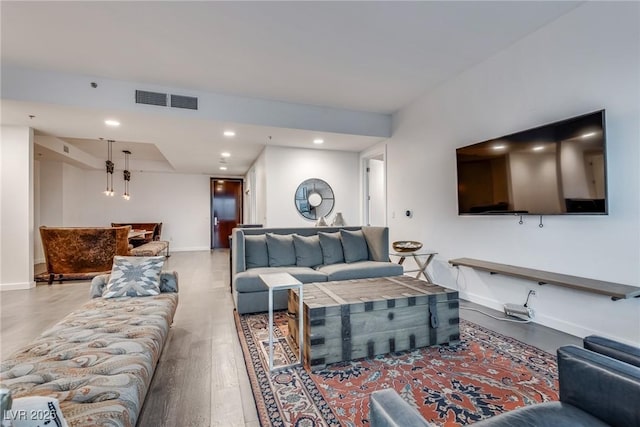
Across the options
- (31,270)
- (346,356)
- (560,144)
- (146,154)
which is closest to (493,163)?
(560,144)

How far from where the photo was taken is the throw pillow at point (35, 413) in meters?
0.73

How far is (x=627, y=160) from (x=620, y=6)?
1213 mm

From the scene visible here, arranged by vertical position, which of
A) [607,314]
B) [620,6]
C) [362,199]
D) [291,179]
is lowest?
[607,314]

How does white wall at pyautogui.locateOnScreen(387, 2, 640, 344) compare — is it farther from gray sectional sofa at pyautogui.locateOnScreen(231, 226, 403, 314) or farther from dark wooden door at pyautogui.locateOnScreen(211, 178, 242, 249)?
dark wooden door at pyautogui.locateOnScreen(211, 178, 242, 249)

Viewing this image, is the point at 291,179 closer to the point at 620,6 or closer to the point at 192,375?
the point at 192,375

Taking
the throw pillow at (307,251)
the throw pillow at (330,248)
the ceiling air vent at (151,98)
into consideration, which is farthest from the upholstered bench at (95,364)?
the ceiling air vent at (151,98)

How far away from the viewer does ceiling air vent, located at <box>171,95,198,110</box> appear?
3.96 meters

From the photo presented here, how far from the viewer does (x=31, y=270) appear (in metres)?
4.57

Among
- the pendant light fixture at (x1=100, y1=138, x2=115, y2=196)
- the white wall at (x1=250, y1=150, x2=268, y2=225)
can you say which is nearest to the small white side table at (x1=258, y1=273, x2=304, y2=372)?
the white wall at (x1=250, y1=150, x2=268, y2=225)

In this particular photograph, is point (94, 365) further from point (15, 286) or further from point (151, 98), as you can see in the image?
point (15, 286)

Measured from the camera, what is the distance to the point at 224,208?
994 centimetres

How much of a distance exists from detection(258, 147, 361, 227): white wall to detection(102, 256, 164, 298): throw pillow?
9.83 feet

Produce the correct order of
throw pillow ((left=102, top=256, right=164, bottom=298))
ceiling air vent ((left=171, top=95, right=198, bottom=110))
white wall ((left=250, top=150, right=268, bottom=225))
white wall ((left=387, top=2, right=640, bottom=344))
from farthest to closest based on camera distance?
white wall ((left=250, top=150, right=268, bottom=225)) < ceiling air vent ((left=171, top=95, right=198, bottom=110)) < throw pillow ((left=102, top=256, right=164, bottom=298)) < white wall ((left=387, top=2, right=640, bottom=344))

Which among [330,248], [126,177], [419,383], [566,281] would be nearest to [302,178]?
[330,248]
